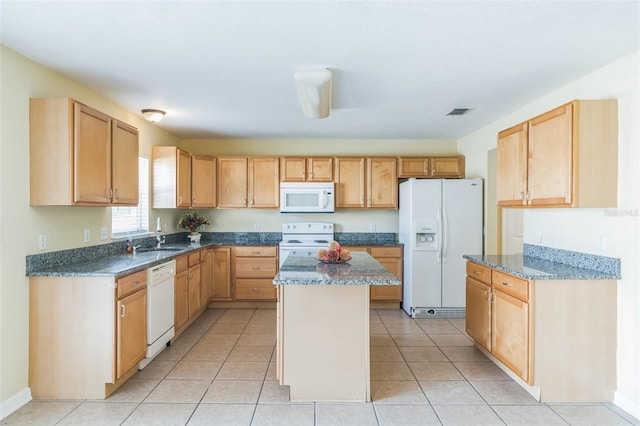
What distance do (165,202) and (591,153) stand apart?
4314 millimetres

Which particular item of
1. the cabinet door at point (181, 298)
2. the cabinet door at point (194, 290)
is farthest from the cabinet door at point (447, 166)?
the cabinet door at point (181, 298)

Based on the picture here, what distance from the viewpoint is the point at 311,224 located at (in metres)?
5.30

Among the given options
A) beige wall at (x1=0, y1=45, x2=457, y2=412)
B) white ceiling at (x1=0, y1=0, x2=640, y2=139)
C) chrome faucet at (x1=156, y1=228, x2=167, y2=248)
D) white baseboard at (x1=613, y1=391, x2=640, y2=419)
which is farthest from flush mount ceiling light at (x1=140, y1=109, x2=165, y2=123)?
white baseboard at (x1=613, y1=391, x2=640, y2=419)

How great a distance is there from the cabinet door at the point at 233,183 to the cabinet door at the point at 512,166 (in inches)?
132

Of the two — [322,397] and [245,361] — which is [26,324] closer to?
[245,361]

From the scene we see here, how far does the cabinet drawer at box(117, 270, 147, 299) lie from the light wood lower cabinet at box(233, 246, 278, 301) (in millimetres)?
1985

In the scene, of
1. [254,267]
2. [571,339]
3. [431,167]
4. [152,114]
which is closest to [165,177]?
[152,114]

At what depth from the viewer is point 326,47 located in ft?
7.59

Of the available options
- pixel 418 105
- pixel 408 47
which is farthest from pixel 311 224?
pixel 408 47

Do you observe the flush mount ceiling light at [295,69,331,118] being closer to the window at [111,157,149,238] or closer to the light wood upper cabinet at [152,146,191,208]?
the light wood upper cabinet at [152,146,191,208]

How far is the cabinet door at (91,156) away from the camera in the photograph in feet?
8.38

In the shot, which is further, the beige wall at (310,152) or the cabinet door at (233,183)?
the beige wall at (310,152)

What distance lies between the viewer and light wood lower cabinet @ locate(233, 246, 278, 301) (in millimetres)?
4941

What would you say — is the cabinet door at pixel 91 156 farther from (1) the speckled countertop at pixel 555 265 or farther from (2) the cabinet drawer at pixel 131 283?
(1) the speckled countertop at pixel 555 265
